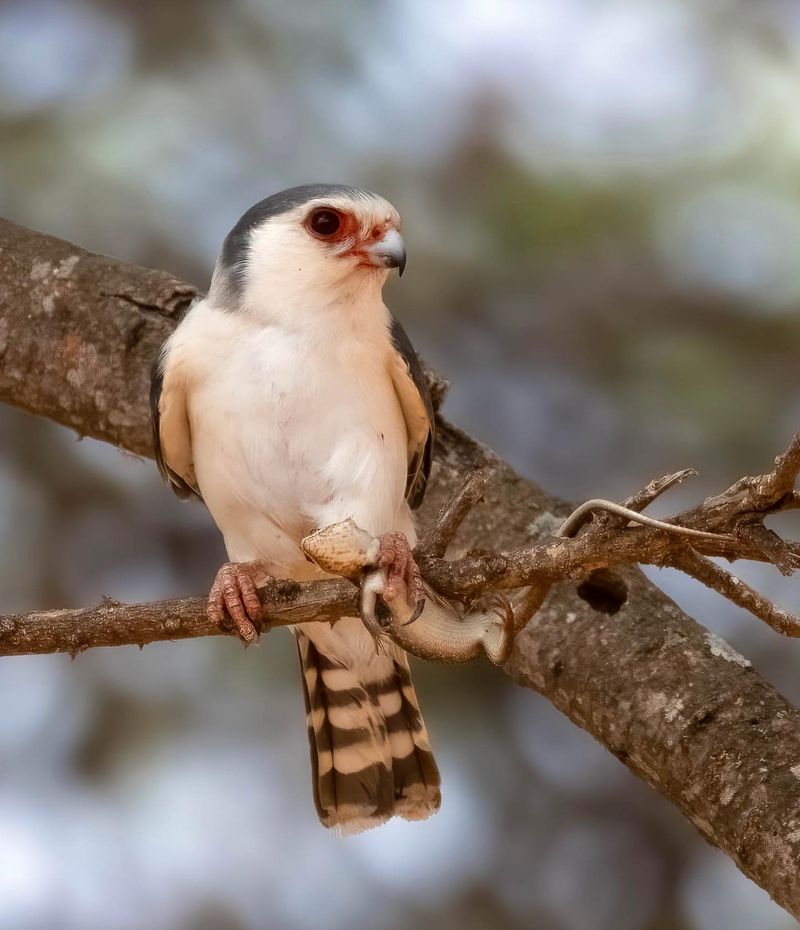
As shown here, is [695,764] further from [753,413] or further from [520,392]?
[520,392]

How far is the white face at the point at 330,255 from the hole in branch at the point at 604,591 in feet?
3.55

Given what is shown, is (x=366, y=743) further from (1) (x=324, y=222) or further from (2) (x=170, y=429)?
(1) (x=324, y=222)

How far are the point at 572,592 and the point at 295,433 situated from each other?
946 millimetres

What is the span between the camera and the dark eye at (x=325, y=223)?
397cm

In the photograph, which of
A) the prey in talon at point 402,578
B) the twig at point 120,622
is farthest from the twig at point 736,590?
the twig at point 120,622

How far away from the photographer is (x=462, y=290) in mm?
5805

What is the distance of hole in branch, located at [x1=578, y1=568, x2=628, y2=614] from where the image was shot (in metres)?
3.88

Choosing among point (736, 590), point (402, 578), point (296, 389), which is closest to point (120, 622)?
point (402, 578)

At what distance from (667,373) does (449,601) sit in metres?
2.58

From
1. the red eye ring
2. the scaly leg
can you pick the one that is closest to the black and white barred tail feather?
the scaly leg

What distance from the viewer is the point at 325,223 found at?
3.98 metres

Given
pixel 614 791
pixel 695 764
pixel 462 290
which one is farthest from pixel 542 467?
pixel 695 764

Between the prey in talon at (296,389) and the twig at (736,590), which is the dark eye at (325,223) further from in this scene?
the twig at (736,590)

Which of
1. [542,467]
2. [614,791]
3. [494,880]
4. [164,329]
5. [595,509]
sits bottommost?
[494,880]
